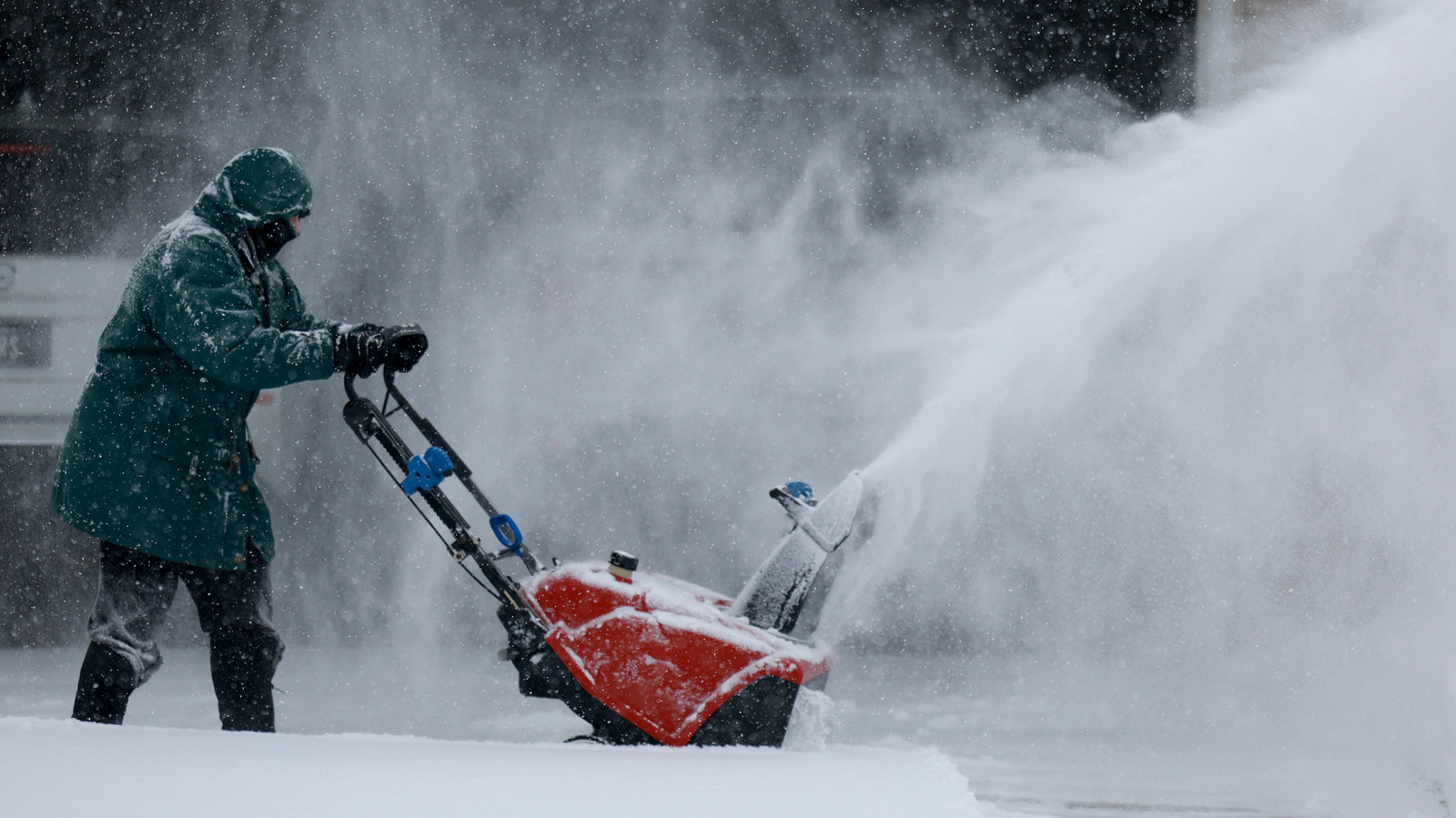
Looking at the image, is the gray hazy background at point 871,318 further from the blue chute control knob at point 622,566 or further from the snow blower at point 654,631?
the blue chute control knob at point 622,566

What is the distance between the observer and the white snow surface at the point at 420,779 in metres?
2.07

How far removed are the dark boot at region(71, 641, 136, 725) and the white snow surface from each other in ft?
0.18

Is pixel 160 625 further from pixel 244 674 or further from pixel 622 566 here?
pixel 622 566

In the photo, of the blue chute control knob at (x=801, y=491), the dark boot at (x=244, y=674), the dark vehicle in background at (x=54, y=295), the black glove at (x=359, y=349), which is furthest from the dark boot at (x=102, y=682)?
the dark vehicle in background at (x=54, y=295)

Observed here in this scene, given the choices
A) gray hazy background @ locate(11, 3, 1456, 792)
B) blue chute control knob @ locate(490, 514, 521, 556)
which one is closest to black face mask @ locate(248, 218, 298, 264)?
blue chute control knob @ locate(490, 514, 521, 556)

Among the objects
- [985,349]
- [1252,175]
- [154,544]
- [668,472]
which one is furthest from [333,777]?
[1252,175]

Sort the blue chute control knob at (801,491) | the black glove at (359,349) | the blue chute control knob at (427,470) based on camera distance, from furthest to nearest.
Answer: the blue chute control knob at (801,491) → the blue chute control knob at (427,470) → the black glove at (359,349)

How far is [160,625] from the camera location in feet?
9.16

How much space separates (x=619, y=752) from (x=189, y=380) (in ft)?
3.97

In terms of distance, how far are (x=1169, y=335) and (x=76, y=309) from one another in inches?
176

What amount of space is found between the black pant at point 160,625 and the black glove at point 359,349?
0.55 metres

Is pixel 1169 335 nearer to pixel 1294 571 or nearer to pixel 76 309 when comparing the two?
pixel 1294 571

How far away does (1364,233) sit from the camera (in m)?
4.97

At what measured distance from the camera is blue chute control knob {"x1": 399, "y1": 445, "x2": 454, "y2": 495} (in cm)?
272
